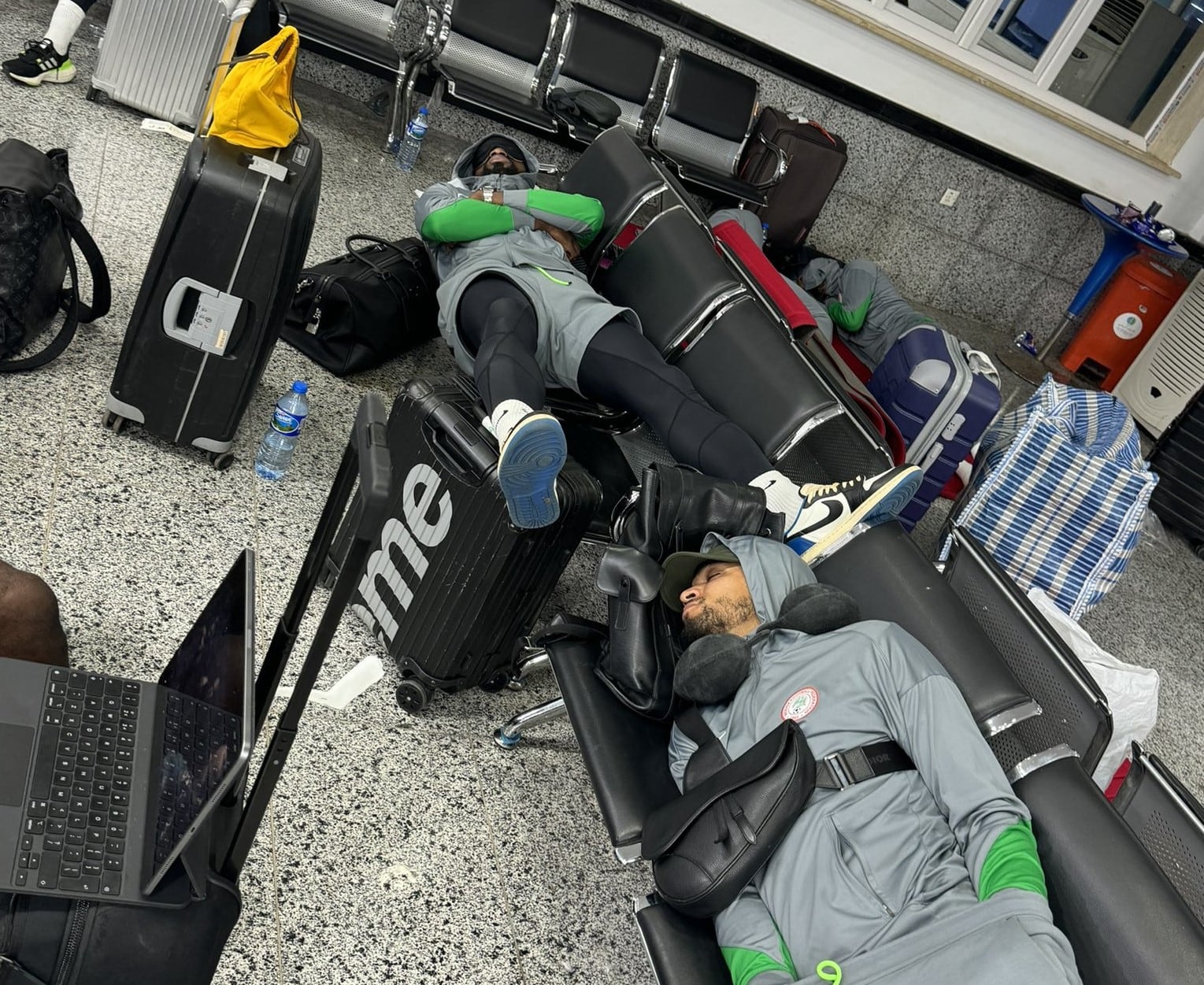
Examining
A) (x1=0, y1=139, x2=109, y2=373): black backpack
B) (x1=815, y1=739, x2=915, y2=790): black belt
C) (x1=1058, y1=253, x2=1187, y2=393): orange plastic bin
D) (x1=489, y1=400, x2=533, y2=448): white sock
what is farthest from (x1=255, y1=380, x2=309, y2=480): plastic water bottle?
(x1=1058, y1=253, x2=1187, y2=393): orange plastic bin

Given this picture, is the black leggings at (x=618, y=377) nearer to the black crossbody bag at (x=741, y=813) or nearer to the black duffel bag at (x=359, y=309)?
the black duffel bag at (x=359, y=309)

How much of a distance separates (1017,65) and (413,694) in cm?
567

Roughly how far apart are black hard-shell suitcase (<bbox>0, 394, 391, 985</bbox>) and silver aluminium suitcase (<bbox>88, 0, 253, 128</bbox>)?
348cm

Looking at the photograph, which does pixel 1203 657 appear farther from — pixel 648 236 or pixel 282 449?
pixel 282 449

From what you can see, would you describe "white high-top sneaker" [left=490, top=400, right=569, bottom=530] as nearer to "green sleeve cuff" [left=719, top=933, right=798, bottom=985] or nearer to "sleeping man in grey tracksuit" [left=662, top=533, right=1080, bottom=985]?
"sleeping man in grey tracksuit" [left=662, top=533, right=1080, bottom=985]

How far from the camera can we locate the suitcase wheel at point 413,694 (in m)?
2.19

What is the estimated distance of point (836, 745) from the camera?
1.76m

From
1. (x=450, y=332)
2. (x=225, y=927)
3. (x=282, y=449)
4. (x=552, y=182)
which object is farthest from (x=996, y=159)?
(x=225, y=927)

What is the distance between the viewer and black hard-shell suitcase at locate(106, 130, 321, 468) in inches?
89.8

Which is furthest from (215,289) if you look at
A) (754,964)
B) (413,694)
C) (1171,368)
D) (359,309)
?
(1171,368)

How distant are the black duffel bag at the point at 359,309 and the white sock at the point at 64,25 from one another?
167cm

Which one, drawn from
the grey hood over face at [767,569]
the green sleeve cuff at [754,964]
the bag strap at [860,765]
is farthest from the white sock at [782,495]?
the green sleeve cuff at [754,964]

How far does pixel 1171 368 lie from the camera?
19.0 feet

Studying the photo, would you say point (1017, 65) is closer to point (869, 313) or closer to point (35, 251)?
point (869, 313)
